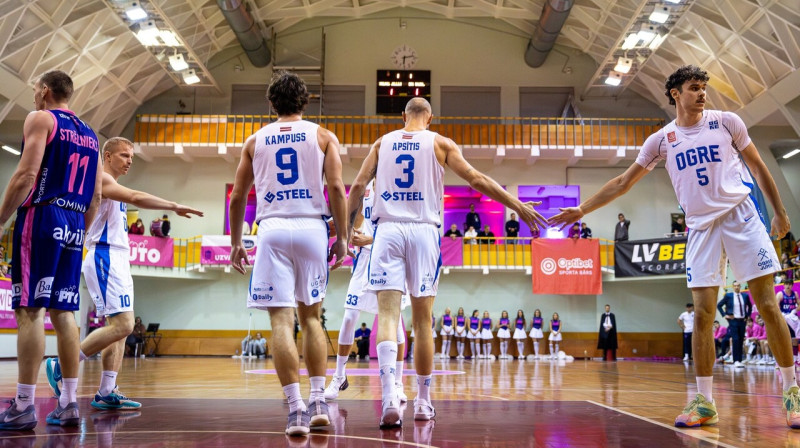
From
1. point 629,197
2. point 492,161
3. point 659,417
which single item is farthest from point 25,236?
point 629,197

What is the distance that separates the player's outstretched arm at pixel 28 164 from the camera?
11.6 feet

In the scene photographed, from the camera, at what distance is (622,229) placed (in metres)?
21.5

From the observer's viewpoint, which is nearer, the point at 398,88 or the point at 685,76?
the point at 685,76

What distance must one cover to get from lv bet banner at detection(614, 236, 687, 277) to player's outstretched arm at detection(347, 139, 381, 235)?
16419 mm

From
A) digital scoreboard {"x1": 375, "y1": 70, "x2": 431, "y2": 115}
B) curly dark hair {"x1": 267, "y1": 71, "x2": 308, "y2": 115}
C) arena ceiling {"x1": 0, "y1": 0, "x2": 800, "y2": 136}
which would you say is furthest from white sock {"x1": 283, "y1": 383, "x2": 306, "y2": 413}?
digital scoreboard {"x1": 375, "y1": 70, "x2": 431, "y2": 115}

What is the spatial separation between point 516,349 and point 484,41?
11.2 m

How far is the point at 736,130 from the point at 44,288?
4.15 metres

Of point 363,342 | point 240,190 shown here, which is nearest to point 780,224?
point 240,190

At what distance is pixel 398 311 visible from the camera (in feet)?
13.3

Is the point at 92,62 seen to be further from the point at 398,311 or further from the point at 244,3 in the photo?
the point at 398,311

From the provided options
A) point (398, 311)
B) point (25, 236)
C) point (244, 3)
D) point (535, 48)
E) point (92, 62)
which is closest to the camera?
point (25, 236)

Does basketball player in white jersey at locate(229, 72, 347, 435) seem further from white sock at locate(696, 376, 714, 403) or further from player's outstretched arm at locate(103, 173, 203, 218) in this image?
white sock at locate(696, 376, 714, 403)

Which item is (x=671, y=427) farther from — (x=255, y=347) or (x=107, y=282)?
(x=255, y=347)

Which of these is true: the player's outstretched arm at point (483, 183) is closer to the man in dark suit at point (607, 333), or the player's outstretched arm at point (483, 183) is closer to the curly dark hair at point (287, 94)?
the curly dark hair at point (287, 94)
